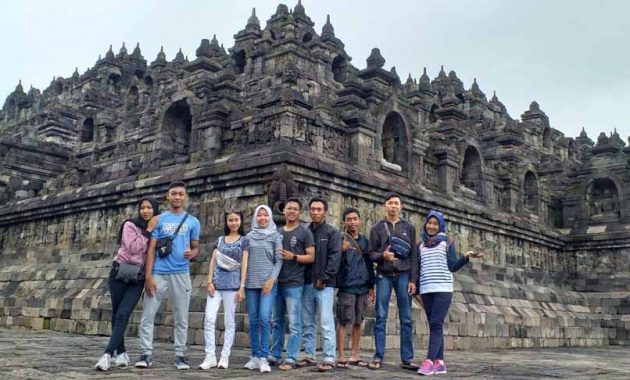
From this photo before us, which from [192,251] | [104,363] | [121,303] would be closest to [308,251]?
[192,251]

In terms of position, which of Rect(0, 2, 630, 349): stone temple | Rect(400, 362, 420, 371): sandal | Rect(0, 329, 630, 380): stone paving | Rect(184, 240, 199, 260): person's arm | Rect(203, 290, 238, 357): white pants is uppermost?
Rect(0, 2, 630, 349): stone temple

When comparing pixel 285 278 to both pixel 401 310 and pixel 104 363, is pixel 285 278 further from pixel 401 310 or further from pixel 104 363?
pixel 104 363

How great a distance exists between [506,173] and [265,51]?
9.87 m

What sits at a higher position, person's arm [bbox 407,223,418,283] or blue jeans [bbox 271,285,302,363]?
person's arm [bbox 407,223,418,283]

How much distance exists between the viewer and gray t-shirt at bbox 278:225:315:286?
27.5 ft

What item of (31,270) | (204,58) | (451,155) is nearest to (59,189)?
(31,270)

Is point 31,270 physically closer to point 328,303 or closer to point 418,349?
point 418,349

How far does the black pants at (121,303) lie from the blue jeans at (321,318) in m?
2.12

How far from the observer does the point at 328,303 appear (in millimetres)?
8375

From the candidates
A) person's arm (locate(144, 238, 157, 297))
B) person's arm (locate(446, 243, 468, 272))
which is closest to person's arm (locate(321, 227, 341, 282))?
person's arm (locate(446, 243, 468, 272))

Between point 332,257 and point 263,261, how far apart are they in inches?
34.6

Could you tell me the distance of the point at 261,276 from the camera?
827cm

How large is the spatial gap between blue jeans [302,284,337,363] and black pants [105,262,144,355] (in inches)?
83.5

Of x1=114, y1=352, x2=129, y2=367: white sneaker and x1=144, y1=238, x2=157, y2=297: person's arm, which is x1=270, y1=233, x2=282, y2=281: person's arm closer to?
x1=144, y1=238, x2=157, y2=297: person's arm
